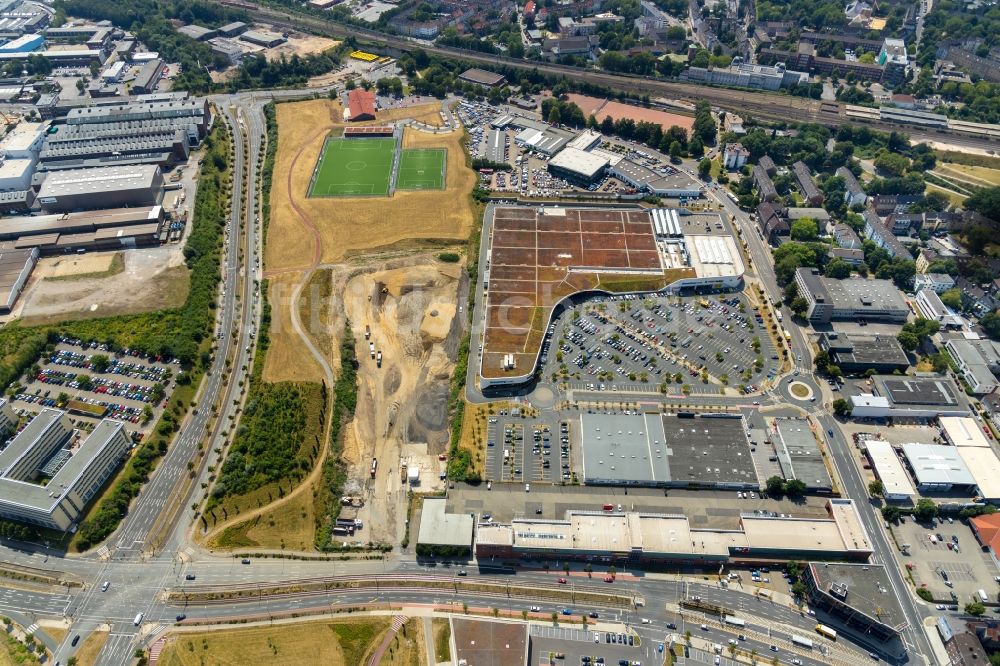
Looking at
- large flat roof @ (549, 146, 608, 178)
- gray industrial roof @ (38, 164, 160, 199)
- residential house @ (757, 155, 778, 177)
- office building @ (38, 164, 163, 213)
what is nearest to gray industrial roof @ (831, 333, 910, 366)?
residential house @ (757, 155, 778, 177)

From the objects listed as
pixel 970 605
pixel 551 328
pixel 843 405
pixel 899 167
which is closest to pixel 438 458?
pixel 551 328

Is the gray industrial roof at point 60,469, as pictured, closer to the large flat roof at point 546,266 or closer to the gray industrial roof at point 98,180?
the large flat roof at point 546,266

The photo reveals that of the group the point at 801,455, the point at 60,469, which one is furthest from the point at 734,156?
the point at 60,469

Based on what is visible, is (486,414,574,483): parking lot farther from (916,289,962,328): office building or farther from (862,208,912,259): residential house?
(862,208,912,259): residential house

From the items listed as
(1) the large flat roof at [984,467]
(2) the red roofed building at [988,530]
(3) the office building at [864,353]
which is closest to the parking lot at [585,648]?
(2) the red roofed building at [988,530]

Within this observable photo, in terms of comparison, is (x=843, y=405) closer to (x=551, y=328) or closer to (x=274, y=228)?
Result: (x=551, y=328)

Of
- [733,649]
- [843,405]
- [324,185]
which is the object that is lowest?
[733,649]

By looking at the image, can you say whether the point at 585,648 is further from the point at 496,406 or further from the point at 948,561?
the point at 948,561

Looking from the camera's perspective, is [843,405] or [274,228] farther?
[274,228]
